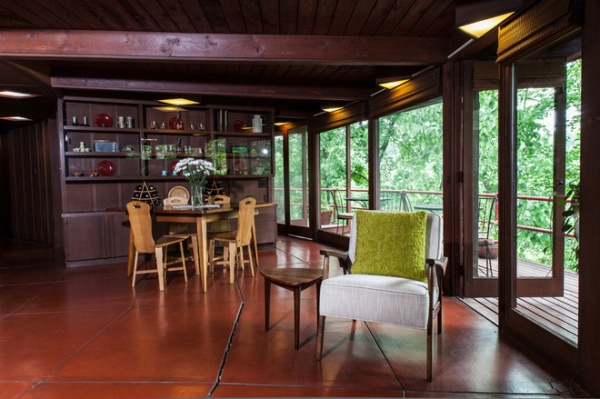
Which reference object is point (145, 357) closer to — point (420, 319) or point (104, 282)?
point (420, 319)

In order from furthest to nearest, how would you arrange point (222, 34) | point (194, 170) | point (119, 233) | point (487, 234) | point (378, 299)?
point (119, 233)
point (194, 170)
point (487, 234)
point (222, 34)
point (378, 299)

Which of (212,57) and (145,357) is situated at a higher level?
(212,57)

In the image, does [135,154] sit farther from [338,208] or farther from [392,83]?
[392,83]

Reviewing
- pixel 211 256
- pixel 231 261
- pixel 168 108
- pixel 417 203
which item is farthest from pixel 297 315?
pixel 417 203

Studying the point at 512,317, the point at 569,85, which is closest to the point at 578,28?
the point at 569,85

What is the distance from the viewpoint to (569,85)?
97.9 inches

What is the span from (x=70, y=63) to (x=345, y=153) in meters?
4.15

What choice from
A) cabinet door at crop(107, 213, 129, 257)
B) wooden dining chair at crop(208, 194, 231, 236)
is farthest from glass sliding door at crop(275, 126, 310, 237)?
cabinet door at crop(107, 213, 129, 257)

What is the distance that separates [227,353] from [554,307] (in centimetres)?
231

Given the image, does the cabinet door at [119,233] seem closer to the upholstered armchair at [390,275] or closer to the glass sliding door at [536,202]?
the upholstered armchair at [390,275]

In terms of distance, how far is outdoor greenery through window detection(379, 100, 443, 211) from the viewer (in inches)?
236

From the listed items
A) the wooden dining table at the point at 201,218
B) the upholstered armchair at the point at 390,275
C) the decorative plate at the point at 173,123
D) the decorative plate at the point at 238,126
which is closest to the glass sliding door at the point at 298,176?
the decorative plate at the point at 238,126

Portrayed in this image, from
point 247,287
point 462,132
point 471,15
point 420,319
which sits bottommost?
point 247,287

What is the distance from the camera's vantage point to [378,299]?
240 centimetres
